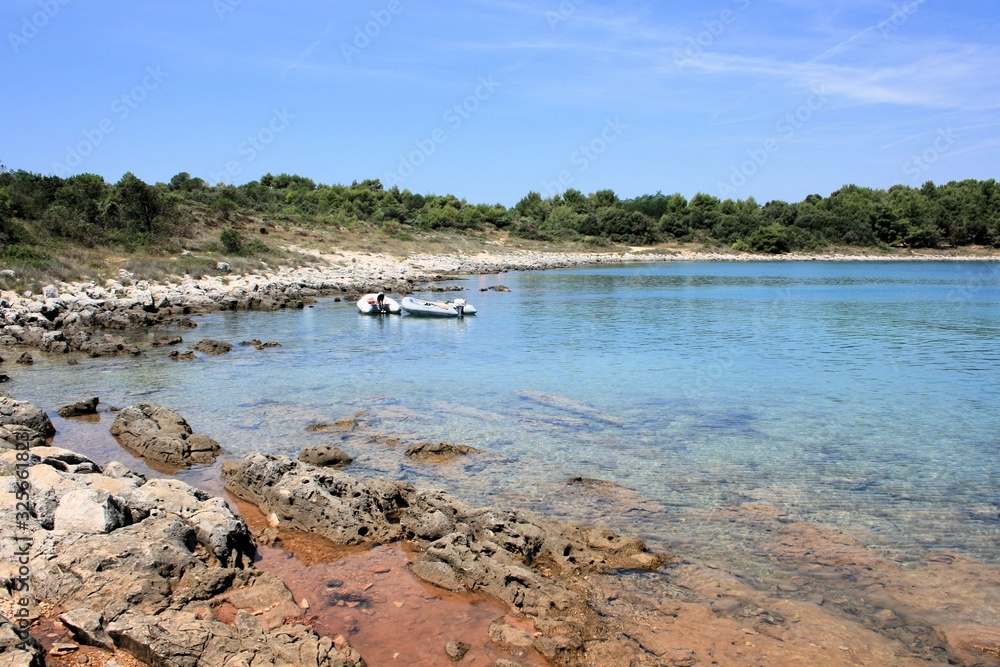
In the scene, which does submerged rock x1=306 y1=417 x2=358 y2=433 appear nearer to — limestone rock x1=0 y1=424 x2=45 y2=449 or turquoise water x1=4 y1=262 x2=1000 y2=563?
turquoise water x1=4 y1=262 x2=1000 y2=563

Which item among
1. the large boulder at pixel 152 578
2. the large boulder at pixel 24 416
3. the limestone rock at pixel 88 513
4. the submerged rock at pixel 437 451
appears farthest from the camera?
the large boulder at pixel 24 416

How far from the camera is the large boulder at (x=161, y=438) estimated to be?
9.74m

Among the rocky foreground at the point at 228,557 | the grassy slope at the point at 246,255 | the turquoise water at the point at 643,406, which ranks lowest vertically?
the turquoise water at the point at 643,406

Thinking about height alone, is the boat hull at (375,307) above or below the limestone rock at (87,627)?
above

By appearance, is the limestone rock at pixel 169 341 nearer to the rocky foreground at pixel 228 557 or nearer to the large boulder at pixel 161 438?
the large boulder at pixel 161 438

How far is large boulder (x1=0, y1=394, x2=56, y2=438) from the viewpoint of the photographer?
33.3ft

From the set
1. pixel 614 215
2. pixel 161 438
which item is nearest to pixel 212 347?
pixel 161 438

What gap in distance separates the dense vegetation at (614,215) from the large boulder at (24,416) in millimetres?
35379

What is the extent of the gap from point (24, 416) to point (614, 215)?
9577 cm

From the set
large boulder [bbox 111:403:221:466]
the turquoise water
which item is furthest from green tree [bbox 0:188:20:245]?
large boulder [bbox 111:403:221:466]

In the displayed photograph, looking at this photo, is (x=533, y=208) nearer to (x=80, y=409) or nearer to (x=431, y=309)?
(x=431, y=309)

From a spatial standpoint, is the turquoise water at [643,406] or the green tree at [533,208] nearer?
the turquoise water at [643,406]

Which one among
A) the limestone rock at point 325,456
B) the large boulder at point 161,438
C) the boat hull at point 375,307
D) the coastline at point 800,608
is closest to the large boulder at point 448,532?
the coastline at point 800,608

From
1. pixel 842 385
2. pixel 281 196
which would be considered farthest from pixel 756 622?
pixel 281 196
